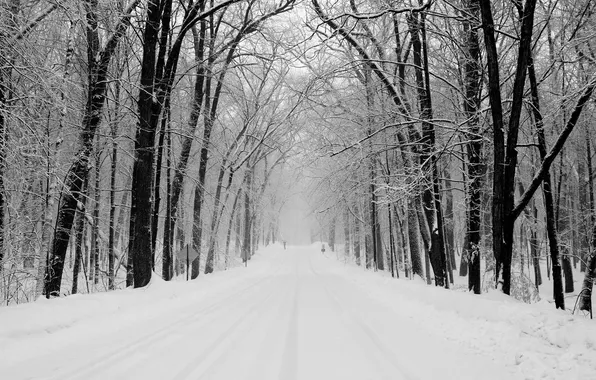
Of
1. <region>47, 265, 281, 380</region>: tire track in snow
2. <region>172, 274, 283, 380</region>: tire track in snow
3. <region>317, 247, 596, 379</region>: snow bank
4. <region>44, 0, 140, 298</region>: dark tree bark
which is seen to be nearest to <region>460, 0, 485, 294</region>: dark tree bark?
<region>317, 247, 596, 379</region>: snow bank

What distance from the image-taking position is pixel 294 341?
20.0 ft

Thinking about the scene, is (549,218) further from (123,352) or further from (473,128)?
(123,352)

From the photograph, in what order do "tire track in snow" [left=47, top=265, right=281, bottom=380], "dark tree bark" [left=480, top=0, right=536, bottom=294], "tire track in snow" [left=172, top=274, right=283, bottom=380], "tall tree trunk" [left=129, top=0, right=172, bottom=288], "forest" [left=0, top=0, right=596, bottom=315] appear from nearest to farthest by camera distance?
"tire track in snow" [left=47, top=265, right=281, bottom=380]
"tire track in snow" [left=172, top=274, right=283, bottom=380]
"forest" [left=0, top=0, right=596, bottom=315]
"dark tree bark" [left=480, top=0, right=536, bottom=294]
"tall tree trunk" [left=129, top=0, right=172, bottom=288]

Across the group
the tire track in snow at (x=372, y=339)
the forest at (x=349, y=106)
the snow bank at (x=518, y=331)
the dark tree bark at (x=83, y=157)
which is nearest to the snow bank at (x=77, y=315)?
the forest at (x=349, y=106)

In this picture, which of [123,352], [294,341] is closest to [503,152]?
[294,341]

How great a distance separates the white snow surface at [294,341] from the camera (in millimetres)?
4535

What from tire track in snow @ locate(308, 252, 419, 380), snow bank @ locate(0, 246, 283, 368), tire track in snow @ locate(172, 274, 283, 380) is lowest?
tire track in snow @ locate(308, 252, 419, 380)

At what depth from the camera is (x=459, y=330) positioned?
6535mm

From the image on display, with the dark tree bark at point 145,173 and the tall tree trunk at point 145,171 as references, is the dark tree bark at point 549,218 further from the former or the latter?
the dark tree bark at point 145,173

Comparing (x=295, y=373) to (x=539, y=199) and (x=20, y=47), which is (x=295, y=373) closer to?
(x=20, y=47)

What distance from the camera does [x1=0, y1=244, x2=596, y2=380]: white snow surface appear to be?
454cm

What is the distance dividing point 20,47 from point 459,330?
333 inches

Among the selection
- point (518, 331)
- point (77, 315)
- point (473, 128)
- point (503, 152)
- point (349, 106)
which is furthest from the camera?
point (349, 106)

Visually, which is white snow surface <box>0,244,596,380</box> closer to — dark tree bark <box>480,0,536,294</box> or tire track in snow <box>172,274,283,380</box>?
tire track in snow <box>172,274,283,380</box>
